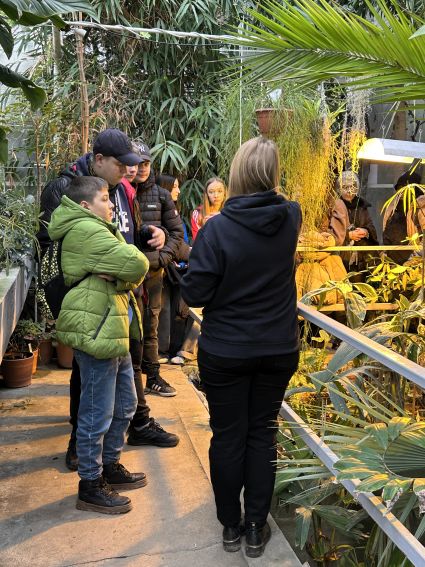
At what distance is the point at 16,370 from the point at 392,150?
2.99 metres

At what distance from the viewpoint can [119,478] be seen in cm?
333

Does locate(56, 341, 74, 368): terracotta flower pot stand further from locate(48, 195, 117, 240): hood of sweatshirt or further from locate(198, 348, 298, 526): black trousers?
locate(198, 348, 298, 526): black trousers

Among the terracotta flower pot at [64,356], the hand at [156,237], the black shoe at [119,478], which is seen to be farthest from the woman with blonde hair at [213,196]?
the black shoe at [119,478]

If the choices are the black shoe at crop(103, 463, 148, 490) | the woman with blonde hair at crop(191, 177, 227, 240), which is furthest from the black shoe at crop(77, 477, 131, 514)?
the woman with blonde hair at crop(191, 177, 227, 240)

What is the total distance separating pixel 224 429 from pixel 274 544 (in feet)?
1.77

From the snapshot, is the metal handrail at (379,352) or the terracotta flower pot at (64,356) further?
the terracotta flower pot at (64,356)

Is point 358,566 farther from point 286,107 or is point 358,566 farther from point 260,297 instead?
point 286,107

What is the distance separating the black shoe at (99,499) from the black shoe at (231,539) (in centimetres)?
53

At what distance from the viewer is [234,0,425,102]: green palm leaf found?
206 cm

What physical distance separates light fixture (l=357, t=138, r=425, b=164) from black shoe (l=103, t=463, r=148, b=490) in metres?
2.24

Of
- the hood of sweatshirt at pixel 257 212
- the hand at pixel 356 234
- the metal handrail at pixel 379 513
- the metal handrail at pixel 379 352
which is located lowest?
the metal handrail at pixel 379 513

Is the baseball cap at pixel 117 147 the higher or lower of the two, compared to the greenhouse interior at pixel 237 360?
higher

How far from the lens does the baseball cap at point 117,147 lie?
329 centimetres

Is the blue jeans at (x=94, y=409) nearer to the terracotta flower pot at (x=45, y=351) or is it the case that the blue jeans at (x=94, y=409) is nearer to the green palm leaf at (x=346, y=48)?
the green palm leaf at (x=346, y=48)
